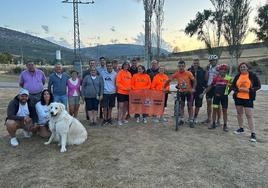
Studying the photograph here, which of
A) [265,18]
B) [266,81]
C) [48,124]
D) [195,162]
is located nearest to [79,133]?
[48,124]

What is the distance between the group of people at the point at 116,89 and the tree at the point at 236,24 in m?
22.2

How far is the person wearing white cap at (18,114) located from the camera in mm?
6176

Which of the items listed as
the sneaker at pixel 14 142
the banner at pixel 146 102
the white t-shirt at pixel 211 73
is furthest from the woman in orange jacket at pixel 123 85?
the sneaker at pixel 14 142

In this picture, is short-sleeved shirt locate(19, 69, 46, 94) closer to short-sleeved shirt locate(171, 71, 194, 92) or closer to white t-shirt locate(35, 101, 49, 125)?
white t-shirt locate(35, 101, 49, 125)

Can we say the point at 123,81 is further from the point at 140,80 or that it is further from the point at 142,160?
the point at 142,160

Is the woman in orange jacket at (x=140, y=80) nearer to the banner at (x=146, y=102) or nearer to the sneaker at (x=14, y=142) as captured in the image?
the banner at (x=146, y=102)

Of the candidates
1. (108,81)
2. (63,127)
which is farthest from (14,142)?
(108,81)

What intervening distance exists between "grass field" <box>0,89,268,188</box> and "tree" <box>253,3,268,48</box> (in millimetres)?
28174

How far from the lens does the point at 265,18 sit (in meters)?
31.3

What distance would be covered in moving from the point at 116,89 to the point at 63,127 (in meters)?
2.37

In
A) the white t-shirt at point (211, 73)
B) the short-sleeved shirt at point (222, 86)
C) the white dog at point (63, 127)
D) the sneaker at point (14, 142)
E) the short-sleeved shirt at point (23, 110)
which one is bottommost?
the sneaker at point (14, 142)

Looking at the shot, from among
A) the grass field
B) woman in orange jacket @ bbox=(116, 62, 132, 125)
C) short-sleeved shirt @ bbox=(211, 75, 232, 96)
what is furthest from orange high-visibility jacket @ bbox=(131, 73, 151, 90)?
short-sleeved shirt @ bbox=(211, 75, 232, 96)

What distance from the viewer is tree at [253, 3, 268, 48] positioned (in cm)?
3116

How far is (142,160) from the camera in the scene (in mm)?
5340
